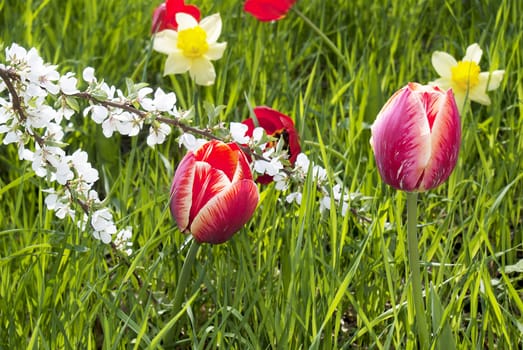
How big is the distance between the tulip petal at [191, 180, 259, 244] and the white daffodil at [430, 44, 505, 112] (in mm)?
716

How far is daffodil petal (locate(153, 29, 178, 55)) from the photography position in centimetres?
171

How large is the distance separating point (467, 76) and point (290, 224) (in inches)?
21.0

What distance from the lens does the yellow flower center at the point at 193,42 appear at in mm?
1688

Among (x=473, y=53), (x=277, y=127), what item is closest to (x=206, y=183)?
(x=277, y=127)

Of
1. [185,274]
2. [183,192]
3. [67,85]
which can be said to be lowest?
[185,274]

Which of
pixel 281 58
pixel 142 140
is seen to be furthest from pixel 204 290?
pixel 281 58

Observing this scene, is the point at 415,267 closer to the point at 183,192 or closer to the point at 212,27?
the point at 183,192

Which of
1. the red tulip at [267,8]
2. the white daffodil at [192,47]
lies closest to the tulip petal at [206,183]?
the white daffodil at [192,47]

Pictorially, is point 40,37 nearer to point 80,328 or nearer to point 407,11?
point 407,11

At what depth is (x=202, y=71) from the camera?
5.58 ft

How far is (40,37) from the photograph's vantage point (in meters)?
2.04

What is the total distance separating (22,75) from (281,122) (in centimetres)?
44

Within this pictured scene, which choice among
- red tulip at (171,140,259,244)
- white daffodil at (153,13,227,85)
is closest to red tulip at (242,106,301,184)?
red tulip at (171,140,259,244)

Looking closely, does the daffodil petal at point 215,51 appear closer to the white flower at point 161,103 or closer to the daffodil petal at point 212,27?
the daffodil petal at point 212,27
